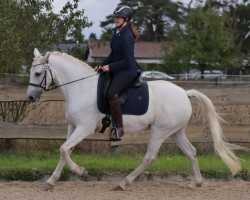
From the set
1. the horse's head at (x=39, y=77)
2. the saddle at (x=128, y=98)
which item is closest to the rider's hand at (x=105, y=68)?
the saddle at (x=128, y=98)

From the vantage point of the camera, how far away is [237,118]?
9.72 metres

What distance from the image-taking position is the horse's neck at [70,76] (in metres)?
6.22

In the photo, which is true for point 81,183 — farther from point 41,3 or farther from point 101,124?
point 41,3

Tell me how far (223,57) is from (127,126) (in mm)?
25097

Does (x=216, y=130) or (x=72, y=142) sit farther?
(x=216, y=130)

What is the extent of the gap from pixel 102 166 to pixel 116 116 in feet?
4.18

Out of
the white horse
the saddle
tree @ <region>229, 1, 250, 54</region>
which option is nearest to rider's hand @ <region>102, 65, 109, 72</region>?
the saddle

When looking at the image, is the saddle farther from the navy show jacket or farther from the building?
the building

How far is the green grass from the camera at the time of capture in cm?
672

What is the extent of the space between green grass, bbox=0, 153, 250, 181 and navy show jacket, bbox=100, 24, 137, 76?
1.74 metres

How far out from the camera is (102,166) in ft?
22.8

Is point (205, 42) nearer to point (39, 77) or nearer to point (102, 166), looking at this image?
point (102, 166)

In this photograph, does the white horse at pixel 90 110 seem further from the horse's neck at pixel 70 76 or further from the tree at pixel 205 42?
the tree at pixel 205 42

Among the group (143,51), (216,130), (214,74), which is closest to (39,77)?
(216,130)
